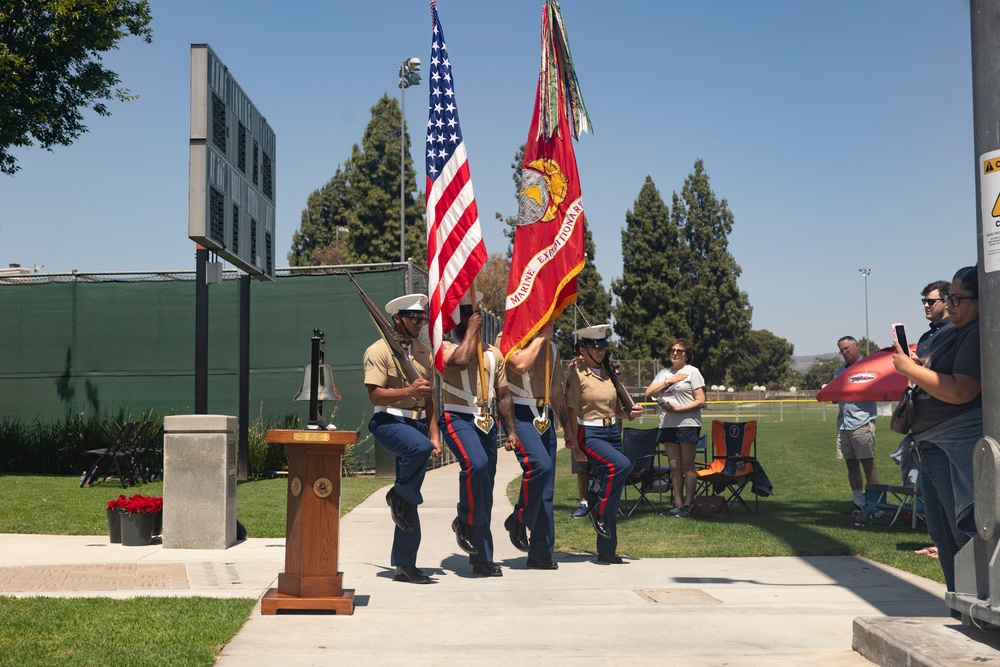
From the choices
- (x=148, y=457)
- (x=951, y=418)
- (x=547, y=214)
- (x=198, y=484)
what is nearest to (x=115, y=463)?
(x=148, y=457)

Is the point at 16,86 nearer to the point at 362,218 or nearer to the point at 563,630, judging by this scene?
the point at 563,630

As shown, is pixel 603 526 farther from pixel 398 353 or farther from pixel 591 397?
pixel 398 353

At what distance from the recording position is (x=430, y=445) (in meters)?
7.46

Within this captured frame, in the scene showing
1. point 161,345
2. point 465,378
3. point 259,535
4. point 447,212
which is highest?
point 447,212

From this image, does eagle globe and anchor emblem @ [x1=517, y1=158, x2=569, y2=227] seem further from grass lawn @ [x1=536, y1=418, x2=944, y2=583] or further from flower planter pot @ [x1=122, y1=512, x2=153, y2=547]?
flower planter pot @ [x1=122, y1=512, x2=153, y2=547]

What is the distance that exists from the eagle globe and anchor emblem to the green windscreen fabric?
33.9 ft

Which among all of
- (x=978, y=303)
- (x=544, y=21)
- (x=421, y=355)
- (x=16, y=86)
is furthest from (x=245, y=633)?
(x=16, y=86)

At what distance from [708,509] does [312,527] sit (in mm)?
6075

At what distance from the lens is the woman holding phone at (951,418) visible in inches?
205

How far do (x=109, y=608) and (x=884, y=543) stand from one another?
21.2ft

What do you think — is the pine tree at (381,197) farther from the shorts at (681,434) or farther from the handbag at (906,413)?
the handbag at (906,413)

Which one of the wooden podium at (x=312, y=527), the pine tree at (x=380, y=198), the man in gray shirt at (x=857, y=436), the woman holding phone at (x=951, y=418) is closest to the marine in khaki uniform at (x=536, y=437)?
the wooden podium at (x=312, y=527)

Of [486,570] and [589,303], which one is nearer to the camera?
[486,570]

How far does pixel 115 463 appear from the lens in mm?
16359
